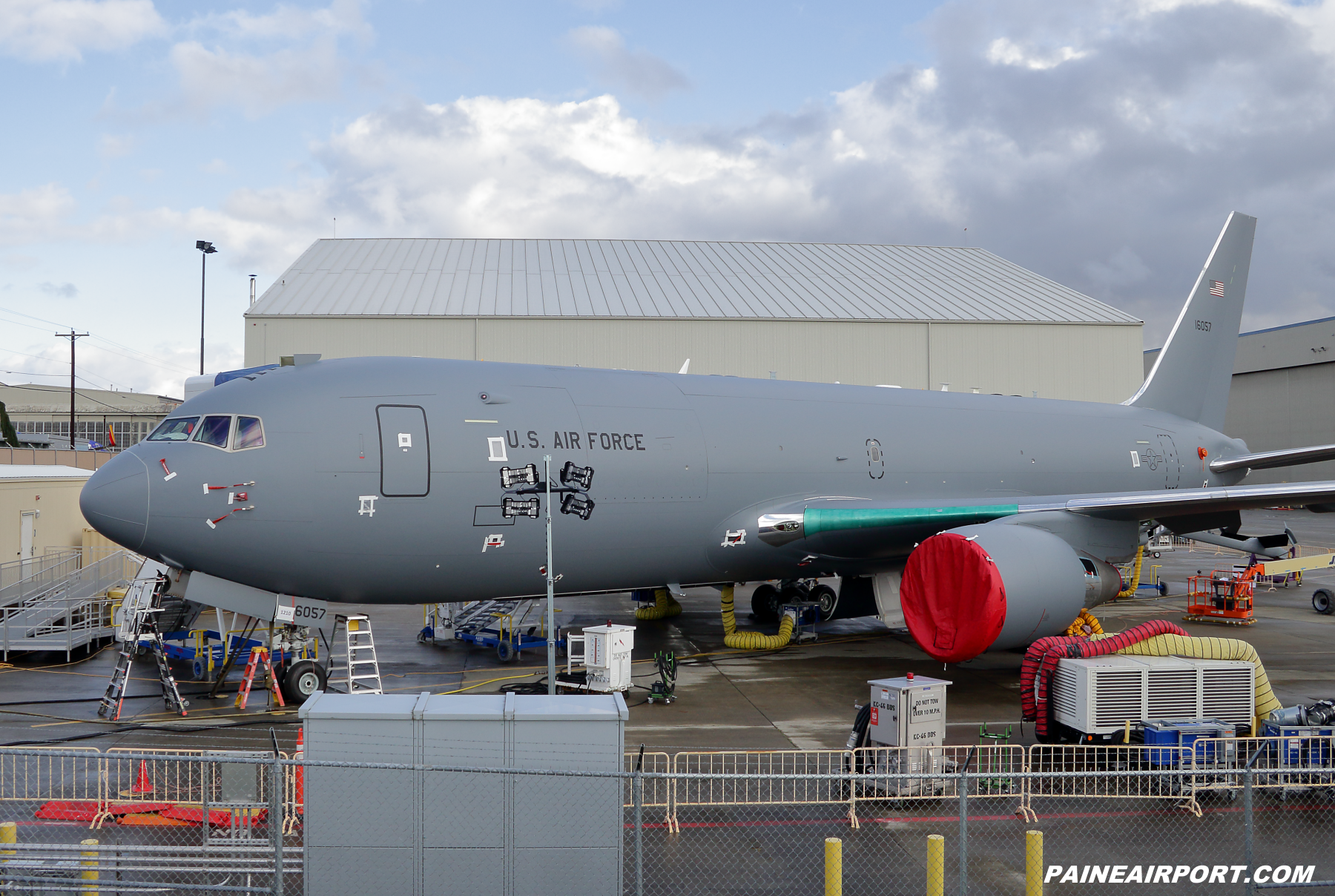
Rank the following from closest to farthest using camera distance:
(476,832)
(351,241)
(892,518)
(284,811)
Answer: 1. (476,832)
2. (284,811)
3. (892,518)
4. (351,241)

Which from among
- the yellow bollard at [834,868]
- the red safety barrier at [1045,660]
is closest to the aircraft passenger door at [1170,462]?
the red safety barrier at [1045,660]

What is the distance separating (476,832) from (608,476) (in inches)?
314

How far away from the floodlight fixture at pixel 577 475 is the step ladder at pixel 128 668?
5.82 meters

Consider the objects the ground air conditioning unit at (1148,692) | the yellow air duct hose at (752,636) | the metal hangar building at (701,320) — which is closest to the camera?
the ground air conditioning unit at (1148,692)

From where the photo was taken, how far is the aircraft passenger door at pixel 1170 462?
23938 millimetres

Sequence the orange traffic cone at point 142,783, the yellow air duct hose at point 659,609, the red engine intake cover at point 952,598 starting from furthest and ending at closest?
the yellow air duct hose at point 659,609 < the red engine intake cover at point 952,598 < the orange traffic cone at point 142,783

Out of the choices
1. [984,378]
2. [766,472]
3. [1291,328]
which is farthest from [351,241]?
[1291,328]

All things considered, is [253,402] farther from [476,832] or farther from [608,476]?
[476,832]

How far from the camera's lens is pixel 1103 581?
15.9 metres

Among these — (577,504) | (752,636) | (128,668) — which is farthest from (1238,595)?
(128,668)

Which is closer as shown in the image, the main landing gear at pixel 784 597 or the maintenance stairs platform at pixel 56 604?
the maintenance stairs platform at pixel 56 604

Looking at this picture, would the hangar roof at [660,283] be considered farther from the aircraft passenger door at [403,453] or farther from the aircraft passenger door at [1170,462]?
the aircraft passenger door at [403,453]

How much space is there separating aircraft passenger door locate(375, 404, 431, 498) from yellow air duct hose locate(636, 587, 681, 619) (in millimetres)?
10668

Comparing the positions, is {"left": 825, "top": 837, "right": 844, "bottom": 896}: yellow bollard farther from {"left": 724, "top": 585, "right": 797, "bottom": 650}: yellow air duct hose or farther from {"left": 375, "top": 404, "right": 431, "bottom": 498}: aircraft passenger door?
{"left": 724, "top": 585, "right": 797, "bottom": 650}: yellow air duct hose
